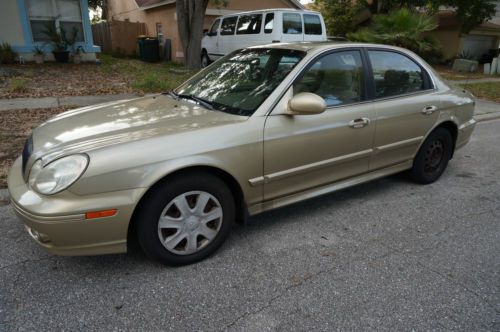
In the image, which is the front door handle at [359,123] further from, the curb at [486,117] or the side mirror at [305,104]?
the curb at [486,117]

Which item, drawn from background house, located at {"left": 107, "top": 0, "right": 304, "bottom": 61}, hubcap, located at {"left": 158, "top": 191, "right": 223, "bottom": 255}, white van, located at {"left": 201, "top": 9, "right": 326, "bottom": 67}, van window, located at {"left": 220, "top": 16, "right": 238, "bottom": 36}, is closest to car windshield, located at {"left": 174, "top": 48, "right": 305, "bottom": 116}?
hubcap, located at {"left": 158, "top": 191, "right": 223, "bottom": 255}

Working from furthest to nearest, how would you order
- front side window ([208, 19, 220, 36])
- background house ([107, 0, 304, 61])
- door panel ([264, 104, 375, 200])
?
1. background house ([107, 0, 304, 61])
2. front side window ([208, 19, 220, 36])
3. door panel ([264, 104, 375, 200])

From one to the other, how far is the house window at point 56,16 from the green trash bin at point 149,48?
11.3 ft

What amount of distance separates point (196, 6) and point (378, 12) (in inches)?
432

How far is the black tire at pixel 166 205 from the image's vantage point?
2506 millimetres

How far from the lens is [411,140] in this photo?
394 cm

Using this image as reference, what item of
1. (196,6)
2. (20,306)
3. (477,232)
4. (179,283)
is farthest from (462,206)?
(196,6)

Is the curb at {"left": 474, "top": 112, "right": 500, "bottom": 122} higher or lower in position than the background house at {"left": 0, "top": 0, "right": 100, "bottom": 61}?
lower

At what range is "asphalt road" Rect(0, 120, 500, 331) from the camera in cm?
226

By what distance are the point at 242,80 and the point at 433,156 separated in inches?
95.1

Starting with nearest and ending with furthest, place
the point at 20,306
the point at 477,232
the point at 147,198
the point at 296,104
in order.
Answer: the point at 20,306, the point at 147,198, the point at 296,104, the point at 477,232

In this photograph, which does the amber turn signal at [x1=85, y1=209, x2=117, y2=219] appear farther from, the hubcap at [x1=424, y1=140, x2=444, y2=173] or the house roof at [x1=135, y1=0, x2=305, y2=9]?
the house roof at [x1=135, y1=0, x2=305, y2=9]

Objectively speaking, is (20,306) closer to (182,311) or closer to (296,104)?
(182,311)

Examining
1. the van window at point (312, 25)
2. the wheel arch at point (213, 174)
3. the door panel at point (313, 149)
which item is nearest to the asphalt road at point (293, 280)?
the wheel arch at point (213, 174)
